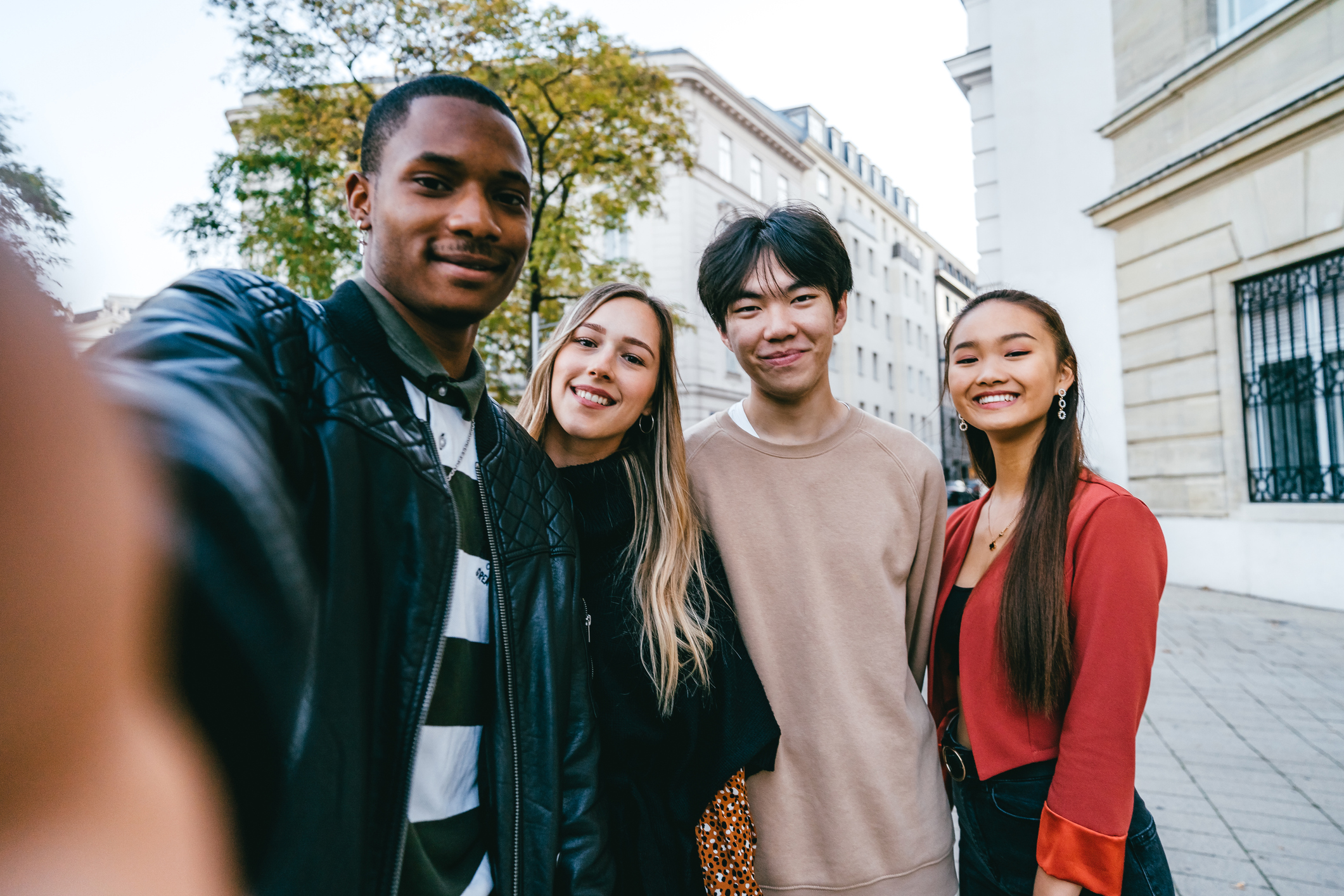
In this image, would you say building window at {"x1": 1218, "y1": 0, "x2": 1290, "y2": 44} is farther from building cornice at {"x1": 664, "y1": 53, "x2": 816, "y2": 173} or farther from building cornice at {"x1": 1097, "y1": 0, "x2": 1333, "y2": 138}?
building cornice at {"x1": 664, "y1": 53, "x2": 816, "y2": 173}

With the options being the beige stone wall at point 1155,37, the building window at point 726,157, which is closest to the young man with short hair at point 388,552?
the beige stone wall at point 1155,37

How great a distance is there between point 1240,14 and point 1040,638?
35.1 ft

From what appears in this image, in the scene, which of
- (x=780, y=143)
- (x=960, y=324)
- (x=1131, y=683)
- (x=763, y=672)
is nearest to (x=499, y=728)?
(x=763, y=672)

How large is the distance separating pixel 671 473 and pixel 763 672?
0.64m

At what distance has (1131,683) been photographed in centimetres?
166

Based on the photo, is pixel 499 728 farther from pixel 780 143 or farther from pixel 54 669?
pixel 780 143

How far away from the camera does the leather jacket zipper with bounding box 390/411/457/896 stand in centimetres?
106

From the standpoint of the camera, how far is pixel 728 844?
5.83 feet

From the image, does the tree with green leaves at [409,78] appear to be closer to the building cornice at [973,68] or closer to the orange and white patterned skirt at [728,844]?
the building cornice at [973,68]

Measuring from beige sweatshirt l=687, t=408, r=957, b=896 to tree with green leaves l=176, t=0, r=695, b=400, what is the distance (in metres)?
7.57

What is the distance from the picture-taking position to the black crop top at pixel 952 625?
2182 mm

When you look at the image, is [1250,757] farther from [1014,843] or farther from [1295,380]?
[1295,380]

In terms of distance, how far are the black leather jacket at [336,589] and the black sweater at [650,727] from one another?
183 millimetres

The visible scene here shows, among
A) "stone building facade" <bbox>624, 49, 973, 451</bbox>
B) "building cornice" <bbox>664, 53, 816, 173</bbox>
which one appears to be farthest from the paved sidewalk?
"building cornice" <bbox>664, 53, 816, 173</bbox>
